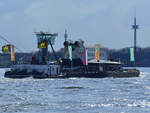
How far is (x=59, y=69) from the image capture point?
137625 mm

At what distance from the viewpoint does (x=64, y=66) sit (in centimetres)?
15238

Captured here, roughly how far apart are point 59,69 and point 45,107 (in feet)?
266

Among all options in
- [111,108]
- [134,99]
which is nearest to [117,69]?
[134,99]

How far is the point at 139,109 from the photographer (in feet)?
181

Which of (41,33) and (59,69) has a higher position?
(41,33)

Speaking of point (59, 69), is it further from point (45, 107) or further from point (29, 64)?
point (45, 107)

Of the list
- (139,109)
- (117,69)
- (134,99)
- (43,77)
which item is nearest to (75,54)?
(117,69)

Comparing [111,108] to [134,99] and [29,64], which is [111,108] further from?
[29,64]

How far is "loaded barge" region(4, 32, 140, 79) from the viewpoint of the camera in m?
132

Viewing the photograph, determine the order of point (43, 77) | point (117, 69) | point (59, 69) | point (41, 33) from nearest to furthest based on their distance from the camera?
point (43, 77), point (59, 69), point (41, 33), point (117, 69)

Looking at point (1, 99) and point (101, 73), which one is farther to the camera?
point (101, 73)

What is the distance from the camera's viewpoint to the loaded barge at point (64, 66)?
13150 cm

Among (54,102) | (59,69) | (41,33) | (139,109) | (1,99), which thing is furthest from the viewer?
(41,33)

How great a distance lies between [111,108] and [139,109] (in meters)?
2.88
